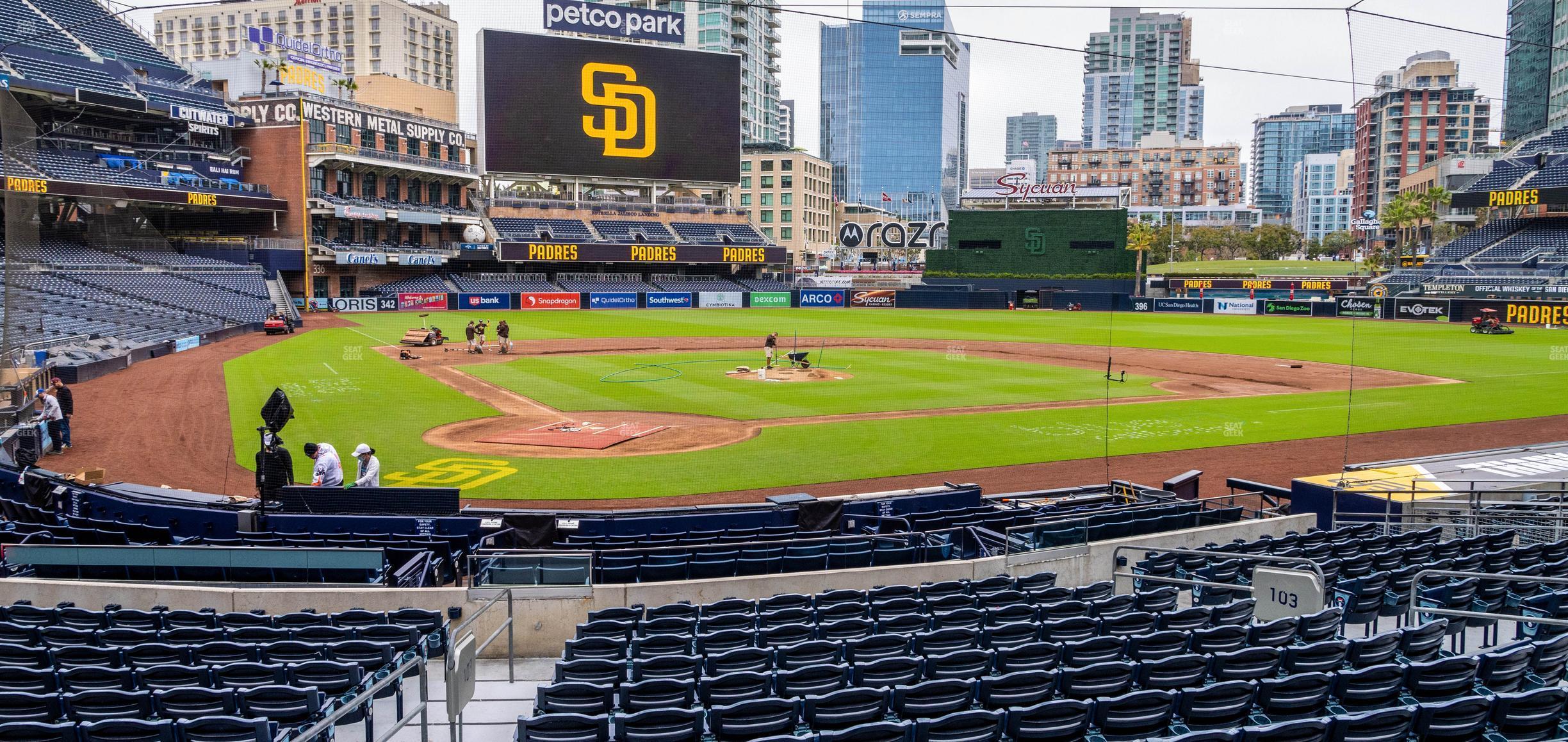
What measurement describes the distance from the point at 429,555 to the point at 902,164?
17987cm

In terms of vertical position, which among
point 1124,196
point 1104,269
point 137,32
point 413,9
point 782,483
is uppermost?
point 413,9

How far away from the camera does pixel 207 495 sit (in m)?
17.4

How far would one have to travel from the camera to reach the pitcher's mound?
123 feet

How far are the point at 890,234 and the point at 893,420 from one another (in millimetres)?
68877

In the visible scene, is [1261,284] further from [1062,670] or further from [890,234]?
[1062,670]

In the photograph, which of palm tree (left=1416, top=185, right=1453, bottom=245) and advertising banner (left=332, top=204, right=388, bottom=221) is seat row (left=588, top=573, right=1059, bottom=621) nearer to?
advertising banner (left=332, top=204, right=388, bottom=221)

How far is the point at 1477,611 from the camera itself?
34.7 ft

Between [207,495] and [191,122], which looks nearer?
[207,495]

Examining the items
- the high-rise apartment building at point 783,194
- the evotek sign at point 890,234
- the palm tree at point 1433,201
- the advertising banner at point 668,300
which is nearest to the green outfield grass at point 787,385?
the advertising banner at point 668,300

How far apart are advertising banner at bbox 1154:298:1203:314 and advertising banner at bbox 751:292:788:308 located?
31.2m

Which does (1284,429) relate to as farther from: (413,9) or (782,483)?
(413,9)

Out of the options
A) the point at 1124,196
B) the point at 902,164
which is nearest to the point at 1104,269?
the point at 1124,196

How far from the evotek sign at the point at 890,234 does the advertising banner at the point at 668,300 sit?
60.8ft

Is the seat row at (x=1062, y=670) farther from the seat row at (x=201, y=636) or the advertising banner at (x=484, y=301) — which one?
the advertising banner at (x=484, y=301)
